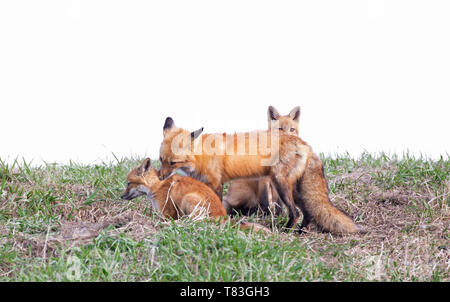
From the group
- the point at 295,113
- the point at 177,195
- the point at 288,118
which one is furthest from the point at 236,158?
the point at 295,113

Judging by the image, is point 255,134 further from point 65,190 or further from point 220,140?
point 65,190

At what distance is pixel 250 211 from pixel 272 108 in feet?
7.42

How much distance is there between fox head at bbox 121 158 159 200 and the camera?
637 cm

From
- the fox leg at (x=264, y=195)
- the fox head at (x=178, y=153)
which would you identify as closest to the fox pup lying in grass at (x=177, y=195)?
the fox head at (x=178, y=153)

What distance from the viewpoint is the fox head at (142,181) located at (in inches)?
251

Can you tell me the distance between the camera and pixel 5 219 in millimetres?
6355

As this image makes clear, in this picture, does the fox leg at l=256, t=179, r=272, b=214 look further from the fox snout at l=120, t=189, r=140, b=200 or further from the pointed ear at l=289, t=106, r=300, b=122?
the pointed ear at l=289, t=106, r=300, b=122

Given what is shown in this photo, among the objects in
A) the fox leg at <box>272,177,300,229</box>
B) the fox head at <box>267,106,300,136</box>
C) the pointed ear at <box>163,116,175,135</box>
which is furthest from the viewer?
the fox head at <box>267,106,300,136</box>

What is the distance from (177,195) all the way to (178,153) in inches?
23.4

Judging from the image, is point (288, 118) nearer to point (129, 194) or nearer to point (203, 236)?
point (129, 194)

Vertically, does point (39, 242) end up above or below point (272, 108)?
below

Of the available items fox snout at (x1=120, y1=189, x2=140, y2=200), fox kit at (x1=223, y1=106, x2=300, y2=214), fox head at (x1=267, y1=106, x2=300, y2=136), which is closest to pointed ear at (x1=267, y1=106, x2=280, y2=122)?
fox head at (x1=267, y1=106, x2=300, y2=136)
